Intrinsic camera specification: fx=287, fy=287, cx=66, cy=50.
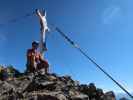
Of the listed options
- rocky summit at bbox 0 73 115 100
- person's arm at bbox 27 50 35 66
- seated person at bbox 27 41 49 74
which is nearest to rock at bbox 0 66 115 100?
rocky summit at bbox 0 73 115 100

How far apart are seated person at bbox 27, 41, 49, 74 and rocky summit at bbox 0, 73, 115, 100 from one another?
0.64 meters

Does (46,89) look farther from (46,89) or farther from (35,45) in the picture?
(35,45)

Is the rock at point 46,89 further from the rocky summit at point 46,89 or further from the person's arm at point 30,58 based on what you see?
the person's arm at point 30,58

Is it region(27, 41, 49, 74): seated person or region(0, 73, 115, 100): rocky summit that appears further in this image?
region(27, 41, 49, 74): seated person

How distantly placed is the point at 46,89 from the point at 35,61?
326 centimetres

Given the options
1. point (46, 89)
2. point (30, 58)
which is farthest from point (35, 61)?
point (46, 89)

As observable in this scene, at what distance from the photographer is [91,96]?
80.4 ft

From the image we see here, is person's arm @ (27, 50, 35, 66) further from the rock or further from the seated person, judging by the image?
the rock

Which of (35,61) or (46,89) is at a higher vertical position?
(35,61)

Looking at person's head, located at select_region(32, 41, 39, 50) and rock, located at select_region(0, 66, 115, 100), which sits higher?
person's head, located at select_region(32, 41, 39, 50)

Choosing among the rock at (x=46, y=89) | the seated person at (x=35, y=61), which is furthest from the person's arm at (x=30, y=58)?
the rock at (x=46, y=89)

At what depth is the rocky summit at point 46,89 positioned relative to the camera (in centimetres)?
2141

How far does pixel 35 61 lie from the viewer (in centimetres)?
2517

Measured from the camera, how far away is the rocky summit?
21406 mm
